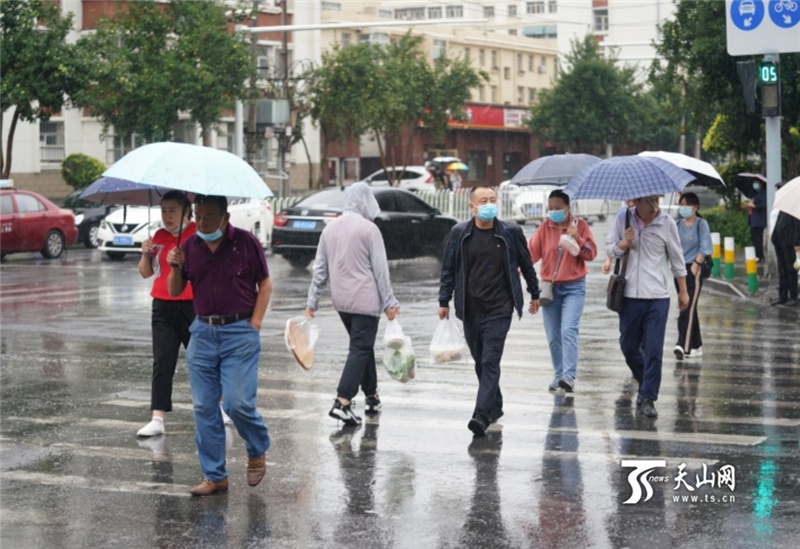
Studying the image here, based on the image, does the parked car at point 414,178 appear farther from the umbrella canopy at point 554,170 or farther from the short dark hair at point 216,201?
the short dark hair at point 216,201

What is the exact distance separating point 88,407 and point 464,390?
3048 mm

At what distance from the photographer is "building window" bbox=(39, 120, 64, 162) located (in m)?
49.8

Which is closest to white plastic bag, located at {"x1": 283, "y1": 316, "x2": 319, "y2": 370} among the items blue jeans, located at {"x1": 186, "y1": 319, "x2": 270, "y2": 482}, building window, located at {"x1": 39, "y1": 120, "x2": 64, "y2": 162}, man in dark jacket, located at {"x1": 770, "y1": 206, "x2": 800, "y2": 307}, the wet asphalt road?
the wet asphalt road

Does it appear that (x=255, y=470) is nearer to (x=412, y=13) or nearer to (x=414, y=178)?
(x=414, y=178)

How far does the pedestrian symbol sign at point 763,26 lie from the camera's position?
A: 68.3 feet

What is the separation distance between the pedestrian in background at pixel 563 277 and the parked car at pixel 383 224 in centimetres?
1397

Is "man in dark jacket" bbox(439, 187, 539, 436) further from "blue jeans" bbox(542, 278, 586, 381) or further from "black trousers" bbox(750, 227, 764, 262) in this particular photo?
"black trousers" bbox(750, 227, 764, 262)

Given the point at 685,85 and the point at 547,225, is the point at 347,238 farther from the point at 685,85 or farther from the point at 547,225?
the point at 685,85

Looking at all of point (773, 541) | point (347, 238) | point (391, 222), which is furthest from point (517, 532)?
point (391, 222)

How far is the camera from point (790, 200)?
41.2 ft

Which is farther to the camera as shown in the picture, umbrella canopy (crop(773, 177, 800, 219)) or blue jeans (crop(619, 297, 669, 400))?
umbrella canopy (crop(773, 177, 800, 219))

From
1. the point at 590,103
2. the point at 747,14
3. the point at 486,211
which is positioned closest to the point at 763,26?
the point at 747,14

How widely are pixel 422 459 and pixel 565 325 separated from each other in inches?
128
